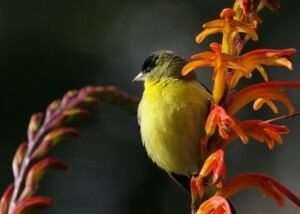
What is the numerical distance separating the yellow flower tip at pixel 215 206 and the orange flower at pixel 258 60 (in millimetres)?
306

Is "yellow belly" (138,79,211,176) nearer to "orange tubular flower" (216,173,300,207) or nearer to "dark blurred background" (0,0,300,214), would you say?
"orange tubular flower" (216,173,300,207)

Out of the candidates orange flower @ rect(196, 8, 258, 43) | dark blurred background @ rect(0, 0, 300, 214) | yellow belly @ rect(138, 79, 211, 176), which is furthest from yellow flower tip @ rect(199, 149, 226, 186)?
dark blurred background @ rect(0, 0, 300, 214)

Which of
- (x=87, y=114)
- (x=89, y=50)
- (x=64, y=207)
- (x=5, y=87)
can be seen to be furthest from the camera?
(x=89, y=50)

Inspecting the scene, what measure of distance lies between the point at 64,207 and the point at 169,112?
3663 millimetres

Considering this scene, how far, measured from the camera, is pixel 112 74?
21.3 feet

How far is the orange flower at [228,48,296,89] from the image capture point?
165cm

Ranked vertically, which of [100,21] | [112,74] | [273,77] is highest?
[100,21]

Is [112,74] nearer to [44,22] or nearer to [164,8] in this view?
[44,22]

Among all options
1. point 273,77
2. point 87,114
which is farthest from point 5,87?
point 87,114

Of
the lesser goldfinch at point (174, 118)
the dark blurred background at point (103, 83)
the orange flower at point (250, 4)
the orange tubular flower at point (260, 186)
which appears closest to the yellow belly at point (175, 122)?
the lesser goldfinch at point (174, 118)

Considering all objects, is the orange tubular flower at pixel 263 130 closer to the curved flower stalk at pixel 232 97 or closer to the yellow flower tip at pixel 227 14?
the curved flower stalk at pixel 232 97

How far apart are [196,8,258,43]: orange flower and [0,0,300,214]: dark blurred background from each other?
3795 mm

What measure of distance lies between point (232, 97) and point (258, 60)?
0.43 ft

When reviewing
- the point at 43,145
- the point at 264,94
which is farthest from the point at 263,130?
the point at 43,145
